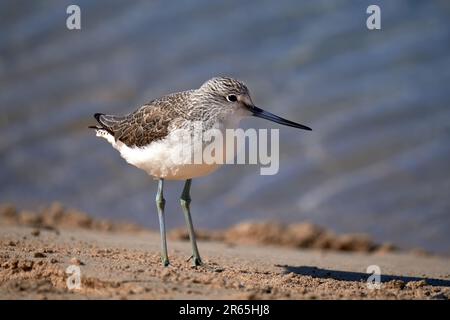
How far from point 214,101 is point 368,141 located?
6292 millimetres

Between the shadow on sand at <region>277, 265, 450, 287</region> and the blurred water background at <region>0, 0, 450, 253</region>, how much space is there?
10.6 ft

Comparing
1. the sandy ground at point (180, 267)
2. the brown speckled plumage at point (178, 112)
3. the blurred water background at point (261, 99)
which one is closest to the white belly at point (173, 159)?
the brown speckled plumage at point (178, 112)

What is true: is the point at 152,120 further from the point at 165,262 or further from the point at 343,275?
the point at 343,275

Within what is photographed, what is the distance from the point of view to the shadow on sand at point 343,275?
8.72m

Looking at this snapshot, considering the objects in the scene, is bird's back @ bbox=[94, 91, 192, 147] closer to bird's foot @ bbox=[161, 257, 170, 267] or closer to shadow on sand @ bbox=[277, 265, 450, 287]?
bird's foot @ bbox=[161, 257, 170, 267]

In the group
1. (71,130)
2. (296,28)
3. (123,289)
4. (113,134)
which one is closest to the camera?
(123,289)

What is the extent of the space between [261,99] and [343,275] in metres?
6.79

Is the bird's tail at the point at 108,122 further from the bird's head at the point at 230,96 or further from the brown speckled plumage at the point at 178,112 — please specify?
the bird's head at the point at 230,96

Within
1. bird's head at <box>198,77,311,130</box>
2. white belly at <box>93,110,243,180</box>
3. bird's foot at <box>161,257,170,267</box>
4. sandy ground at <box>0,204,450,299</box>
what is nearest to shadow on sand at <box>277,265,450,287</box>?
sandy ground at <box>0,204,450,299</box>

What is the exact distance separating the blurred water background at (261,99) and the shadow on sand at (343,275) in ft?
10.6

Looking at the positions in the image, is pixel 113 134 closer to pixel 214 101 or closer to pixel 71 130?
pixel 214 101

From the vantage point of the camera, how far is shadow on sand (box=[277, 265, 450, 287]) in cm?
872

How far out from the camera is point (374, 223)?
1261cm
